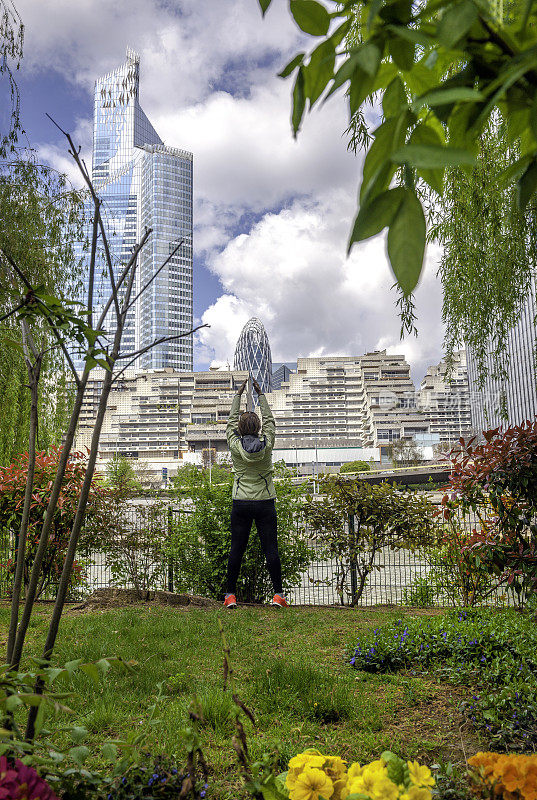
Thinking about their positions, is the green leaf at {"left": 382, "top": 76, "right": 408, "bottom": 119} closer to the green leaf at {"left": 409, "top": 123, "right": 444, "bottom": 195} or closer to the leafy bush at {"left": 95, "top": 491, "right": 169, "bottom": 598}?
the green leaf at {"left": 409, "top": 123, "right": 444, "bottom": 195}

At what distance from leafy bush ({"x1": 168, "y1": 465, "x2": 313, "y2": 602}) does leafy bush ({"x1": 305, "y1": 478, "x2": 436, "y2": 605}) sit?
0.81ft

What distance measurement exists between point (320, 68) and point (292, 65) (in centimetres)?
3

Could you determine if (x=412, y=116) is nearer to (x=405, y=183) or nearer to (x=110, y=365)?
(x=405, y=183)

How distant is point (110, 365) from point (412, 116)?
45.7 inches

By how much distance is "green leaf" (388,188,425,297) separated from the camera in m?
0.46

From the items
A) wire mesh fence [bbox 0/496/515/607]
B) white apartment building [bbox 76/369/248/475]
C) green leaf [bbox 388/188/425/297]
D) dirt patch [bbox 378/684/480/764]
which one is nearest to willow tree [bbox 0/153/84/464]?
wire mesh fence [bbox 0/496/515/607]

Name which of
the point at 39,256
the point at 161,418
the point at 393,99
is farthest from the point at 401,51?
the point at 161,418

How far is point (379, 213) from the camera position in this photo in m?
0.47

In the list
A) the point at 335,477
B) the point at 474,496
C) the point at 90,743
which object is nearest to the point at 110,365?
the point at 90,743

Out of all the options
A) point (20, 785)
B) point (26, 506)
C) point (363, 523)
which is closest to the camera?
point (20, 785)

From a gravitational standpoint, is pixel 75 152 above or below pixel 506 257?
below

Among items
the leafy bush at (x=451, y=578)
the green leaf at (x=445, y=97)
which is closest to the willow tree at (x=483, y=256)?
the leafy bush at (x=451, y=578)

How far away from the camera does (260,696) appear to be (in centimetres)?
271

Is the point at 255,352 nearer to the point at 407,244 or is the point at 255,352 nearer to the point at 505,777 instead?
the point at 505,777
